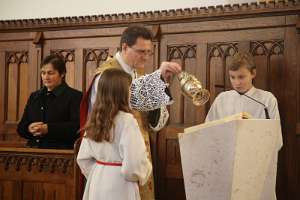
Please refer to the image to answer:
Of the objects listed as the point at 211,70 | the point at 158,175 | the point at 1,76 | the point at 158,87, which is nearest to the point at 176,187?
the point at 158,175

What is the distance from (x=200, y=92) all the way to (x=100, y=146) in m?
0.71

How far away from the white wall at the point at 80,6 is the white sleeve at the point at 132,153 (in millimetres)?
3783

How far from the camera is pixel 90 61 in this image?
6066 millimetres

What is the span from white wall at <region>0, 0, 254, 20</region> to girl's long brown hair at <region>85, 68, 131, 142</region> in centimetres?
366

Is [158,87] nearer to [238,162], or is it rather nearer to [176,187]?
[238,162]

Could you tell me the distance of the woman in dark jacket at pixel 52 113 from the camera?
4539 millimetres

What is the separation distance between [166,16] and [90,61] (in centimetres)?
112

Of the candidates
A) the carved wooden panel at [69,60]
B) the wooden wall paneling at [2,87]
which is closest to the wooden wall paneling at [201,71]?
the carved wooden panel at [69,60]

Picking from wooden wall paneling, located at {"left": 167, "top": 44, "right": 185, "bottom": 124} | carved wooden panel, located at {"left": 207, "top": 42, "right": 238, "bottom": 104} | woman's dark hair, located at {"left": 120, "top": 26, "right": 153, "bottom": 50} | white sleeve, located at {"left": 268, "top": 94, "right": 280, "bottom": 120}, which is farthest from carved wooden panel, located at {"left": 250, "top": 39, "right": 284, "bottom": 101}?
woman's dark hair, located at {"left": 120, "top": 26, "right": 153, "bottom": 50}

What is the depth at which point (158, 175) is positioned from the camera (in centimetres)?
542

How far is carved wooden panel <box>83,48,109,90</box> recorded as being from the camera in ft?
19.7

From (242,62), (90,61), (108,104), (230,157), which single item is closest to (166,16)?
(90,61)

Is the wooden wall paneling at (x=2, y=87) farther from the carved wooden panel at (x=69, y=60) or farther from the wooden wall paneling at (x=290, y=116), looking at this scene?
the wooden wall paneling at (x=290, y=116)

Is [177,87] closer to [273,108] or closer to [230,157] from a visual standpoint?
[273,108]
